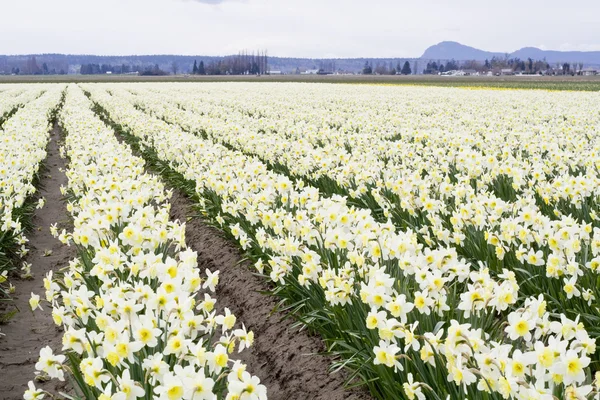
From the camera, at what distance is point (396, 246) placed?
4.55m

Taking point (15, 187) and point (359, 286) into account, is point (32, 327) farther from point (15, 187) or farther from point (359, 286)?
point (359, 286)

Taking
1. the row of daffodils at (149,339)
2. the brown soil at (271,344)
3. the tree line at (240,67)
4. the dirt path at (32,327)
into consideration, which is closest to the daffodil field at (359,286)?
the row of daffodils at (149,339)

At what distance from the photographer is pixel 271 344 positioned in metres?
5.62

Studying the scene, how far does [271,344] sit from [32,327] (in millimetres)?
2656

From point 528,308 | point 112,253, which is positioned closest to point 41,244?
point 112,253

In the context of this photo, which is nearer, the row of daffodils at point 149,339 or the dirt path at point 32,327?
the row of daffodils at point 149,339

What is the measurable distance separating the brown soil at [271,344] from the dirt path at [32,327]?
178 centimetres

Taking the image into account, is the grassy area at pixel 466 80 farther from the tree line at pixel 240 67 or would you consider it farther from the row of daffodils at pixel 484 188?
the tree line at pixel 240 67

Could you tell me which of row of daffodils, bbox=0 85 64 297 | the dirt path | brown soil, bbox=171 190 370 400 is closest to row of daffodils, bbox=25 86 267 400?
brown soil, bbox=171 190 370 400

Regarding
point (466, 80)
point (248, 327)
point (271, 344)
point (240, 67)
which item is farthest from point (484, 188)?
point (240, 67)

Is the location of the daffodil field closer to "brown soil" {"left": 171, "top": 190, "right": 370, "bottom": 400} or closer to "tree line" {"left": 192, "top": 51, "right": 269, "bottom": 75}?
"brown soil" {"left": 171, "top": 190, "right": 370, "bottom": 400}

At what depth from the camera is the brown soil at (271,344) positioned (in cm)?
472

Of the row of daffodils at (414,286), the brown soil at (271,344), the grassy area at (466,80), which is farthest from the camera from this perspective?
the grassy area at (466,80)

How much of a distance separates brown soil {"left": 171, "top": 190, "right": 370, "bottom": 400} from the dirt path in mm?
1780
